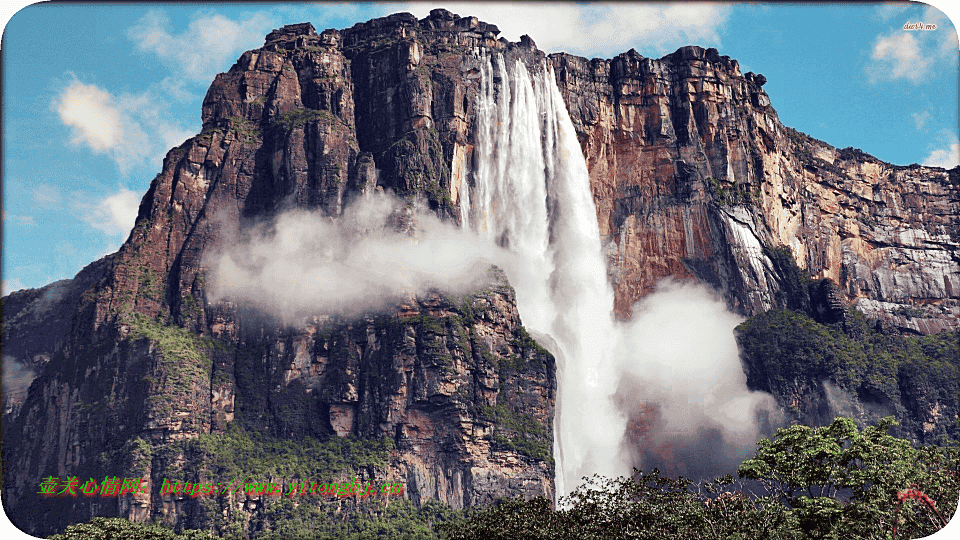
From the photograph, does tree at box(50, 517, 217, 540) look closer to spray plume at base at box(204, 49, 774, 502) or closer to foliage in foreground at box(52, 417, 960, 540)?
foliage in foreground at box(52, 417, 960, 540)

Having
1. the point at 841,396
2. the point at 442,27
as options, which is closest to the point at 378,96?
the point at 442,27

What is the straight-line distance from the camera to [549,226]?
9950 cm

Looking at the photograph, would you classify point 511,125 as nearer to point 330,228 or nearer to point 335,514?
point 330,228

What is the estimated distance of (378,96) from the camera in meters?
99.6

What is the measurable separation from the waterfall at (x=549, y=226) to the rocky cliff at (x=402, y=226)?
186 cm

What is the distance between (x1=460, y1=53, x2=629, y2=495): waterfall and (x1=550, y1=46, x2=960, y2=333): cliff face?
100 inches

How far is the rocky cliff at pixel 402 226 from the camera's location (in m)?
82.6

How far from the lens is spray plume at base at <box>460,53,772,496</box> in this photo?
91.5 m

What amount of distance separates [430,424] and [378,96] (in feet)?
98.9

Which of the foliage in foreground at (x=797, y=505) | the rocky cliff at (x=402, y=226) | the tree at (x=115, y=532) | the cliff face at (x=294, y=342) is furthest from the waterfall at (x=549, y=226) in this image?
the tree at (x=115, y=532)

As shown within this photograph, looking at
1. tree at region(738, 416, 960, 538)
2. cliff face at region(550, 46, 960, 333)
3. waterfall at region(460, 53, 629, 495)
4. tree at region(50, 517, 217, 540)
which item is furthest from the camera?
cliff face at region(550, 46, 960, 333)

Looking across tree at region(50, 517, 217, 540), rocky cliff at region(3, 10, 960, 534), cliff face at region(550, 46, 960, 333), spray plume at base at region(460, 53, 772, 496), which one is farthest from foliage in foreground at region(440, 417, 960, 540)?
cliff face at region(550, 46, 960, 333)

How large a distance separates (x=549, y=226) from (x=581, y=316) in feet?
25.8

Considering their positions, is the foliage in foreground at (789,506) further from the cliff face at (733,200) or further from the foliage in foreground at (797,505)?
the cliff face at (733,200)
